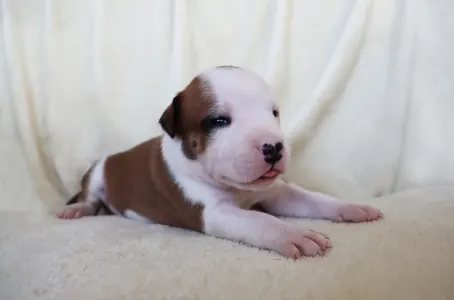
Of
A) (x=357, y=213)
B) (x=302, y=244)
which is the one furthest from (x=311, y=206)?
(x=302, y=244)

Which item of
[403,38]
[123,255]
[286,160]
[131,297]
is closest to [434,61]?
[403,38]

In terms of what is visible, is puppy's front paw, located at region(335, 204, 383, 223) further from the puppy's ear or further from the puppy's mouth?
the puppy's ear

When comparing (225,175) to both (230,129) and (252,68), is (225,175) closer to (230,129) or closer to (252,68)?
(230,129)

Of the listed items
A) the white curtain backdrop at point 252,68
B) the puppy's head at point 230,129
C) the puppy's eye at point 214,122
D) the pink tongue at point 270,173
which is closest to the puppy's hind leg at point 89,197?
the white curtain backdrop at point 252,68

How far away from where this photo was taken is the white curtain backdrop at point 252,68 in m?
2.02

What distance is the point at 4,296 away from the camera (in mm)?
1182

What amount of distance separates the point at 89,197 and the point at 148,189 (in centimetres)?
34

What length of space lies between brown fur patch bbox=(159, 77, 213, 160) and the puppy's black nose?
0.18 m

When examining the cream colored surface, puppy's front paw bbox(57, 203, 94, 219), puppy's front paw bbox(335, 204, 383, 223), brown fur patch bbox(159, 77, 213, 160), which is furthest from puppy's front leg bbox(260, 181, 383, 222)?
puppy's front paw bbox(57, 203, 94, 219)

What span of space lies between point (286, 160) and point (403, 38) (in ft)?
2.85

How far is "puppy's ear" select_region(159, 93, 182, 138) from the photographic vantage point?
1.51 m

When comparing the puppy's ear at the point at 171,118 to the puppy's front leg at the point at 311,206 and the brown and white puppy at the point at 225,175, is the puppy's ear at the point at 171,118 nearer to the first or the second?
the brown and white puppy at the point at 225,175

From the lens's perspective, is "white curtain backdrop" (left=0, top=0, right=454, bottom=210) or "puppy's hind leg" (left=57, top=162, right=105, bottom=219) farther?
"white curtain backdrop" (left=0, top=0, right=454, bottom=210)

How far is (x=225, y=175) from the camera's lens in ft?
4.68
